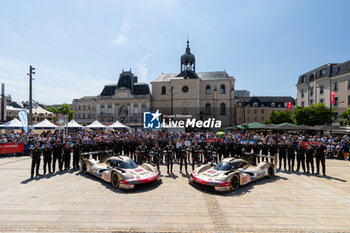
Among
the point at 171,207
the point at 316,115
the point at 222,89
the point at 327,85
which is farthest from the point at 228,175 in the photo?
the point at 222,89

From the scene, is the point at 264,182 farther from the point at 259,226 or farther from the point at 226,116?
the point at 226,116

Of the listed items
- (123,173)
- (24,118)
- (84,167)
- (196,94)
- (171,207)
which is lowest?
(171,207)

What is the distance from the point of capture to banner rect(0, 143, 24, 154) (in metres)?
16.3

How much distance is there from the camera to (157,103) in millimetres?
60375

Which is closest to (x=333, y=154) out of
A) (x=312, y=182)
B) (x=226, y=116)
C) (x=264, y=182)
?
(x=312, y=182)

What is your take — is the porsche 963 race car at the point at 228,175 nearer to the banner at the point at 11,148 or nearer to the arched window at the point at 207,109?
the banner at the point at 11,148

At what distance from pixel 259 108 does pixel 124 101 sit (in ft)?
157

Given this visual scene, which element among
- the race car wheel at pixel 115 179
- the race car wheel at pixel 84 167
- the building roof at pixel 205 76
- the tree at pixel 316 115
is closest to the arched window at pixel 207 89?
the building roof at pixel 205 76

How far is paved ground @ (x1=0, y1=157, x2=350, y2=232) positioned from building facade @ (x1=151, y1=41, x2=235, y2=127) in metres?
48.6

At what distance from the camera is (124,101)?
57.7 m

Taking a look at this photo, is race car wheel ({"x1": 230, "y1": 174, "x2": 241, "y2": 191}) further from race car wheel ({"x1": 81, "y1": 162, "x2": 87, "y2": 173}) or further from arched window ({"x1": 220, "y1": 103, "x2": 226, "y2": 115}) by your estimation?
arched window ({"x1": 220, "y1": 103, "x2": 226, "y2": 115})

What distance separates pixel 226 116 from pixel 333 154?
4103 centimetres

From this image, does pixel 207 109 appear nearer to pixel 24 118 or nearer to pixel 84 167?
pixel 24 118

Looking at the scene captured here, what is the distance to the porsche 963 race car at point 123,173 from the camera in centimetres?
819
